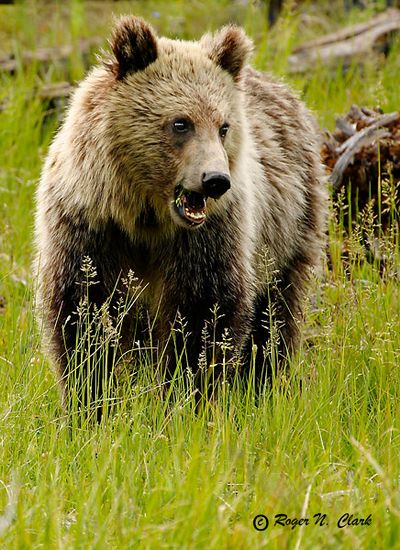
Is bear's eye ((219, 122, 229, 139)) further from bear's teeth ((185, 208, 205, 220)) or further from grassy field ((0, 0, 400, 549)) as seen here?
grassy field ((0, 0, 400, 549))

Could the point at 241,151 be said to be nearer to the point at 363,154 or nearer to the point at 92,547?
the point at 363,154

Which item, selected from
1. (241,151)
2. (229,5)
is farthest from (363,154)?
(229,5)

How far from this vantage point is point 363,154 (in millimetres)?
6602

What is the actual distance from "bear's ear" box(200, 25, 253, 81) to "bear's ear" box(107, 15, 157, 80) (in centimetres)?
35

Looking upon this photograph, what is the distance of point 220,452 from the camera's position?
3.57 m

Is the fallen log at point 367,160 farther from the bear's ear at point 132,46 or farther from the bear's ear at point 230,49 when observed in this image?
the bear's ear at point 132,46

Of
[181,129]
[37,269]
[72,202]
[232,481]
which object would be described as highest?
[181,129]

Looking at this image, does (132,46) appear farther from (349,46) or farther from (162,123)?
(349,46)

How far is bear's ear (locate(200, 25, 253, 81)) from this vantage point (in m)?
4.83

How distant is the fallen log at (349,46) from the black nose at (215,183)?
15.8 feet

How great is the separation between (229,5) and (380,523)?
11.1 metres

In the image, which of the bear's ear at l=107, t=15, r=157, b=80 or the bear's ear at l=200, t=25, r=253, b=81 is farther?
the bear's ear at l=200, t=25, r=253, b=81

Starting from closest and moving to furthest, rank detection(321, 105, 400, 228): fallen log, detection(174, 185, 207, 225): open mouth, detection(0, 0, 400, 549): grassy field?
detection(0, 0, 400, 549): grassy field → detection(174, 185, 207, 225): open mouth → detection(321, 105, 400, 228): fallen log

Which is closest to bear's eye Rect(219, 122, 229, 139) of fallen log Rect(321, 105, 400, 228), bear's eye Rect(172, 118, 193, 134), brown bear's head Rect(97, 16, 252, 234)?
brown bear's head Rect(97, 16, 252, 234)
